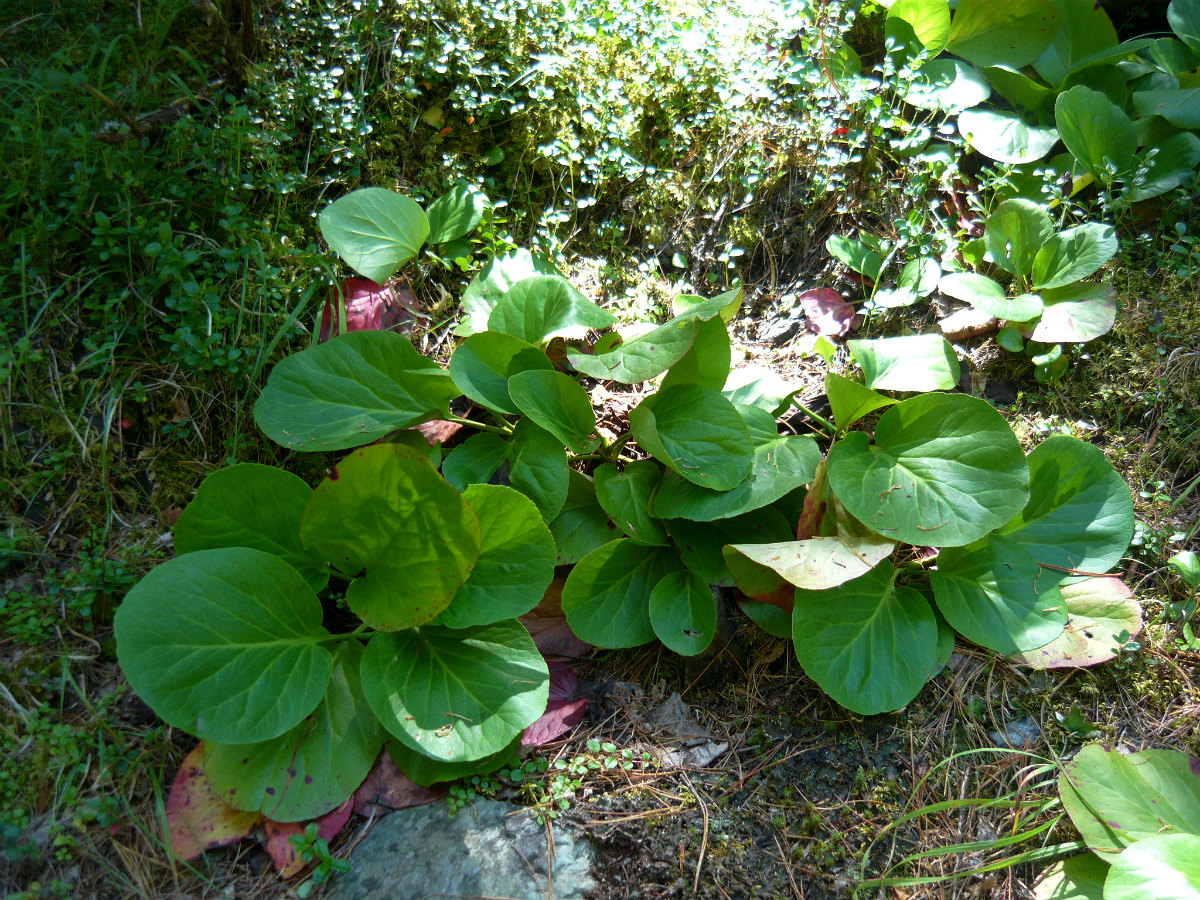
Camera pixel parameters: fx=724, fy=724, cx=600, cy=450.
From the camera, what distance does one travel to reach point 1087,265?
7.39 feet

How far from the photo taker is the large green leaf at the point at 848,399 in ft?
6.42

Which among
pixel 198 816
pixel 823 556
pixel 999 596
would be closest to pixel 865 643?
pixel 823 556

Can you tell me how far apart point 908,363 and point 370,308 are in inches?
64.3

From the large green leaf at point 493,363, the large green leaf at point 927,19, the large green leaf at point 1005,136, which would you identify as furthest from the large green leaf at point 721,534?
the large green leaf at point 927,19

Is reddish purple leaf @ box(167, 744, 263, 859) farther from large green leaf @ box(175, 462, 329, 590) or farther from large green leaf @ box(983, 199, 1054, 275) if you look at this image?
large green leaf @ box(983, 199, 1054, 275)

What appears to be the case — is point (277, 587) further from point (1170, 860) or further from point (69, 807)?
point (1170, 860)

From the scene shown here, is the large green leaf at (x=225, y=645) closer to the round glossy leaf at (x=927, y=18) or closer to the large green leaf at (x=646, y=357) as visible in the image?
the large green leaf at (x=646, y=357)

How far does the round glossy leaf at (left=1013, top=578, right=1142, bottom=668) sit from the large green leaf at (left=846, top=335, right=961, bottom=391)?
0.66 metres

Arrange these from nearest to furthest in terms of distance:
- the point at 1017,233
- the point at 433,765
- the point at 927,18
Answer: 1. the point at 433,765
2. the point at 1017,233
3. the point at 927,18

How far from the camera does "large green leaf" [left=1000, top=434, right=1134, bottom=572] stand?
191 cm

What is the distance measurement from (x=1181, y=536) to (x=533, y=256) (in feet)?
6.79

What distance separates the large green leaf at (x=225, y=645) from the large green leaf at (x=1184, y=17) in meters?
3.36

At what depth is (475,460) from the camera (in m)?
2.02

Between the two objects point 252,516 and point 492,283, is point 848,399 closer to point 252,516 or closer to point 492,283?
point 492,283
